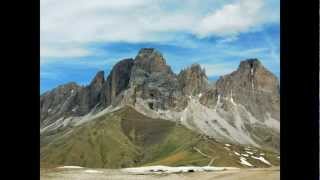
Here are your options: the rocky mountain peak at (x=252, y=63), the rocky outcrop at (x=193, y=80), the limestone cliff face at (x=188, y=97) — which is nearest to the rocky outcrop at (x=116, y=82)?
the limestone cliff face at (x=188, y=97)

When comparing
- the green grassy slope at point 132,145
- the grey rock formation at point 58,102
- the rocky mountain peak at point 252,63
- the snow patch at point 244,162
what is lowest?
the snow patch at point 244,162

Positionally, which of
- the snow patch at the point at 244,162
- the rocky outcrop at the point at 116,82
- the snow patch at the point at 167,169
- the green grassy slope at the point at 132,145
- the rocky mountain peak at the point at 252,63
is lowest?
the snow patch at the point at 167,169

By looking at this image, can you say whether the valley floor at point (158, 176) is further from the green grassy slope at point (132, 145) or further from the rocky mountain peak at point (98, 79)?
the rocky mountain peak at point (98, 79)

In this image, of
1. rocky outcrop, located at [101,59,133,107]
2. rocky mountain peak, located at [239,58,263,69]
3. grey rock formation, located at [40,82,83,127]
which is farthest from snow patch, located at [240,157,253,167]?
grey rock formation, located at [40,82,83,127]

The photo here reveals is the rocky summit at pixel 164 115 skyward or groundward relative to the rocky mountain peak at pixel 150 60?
groundward

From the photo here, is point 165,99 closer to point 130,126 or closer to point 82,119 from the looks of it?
point 130,126

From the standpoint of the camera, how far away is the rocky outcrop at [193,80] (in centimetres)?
126

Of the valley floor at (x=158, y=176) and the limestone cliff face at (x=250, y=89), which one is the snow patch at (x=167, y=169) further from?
the limestone cliff face at (x=250, y=89)

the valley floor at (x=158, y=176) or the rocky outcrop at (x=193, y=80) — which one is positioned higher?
the rocky outcrop at (x=193, y=80)

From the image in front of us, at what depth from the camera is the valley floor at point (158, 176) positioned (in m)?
1.23

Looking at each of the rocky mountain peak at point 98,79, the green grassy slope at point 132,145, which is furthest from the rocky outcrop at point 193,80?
the rocky mountain peak at point 98,79
